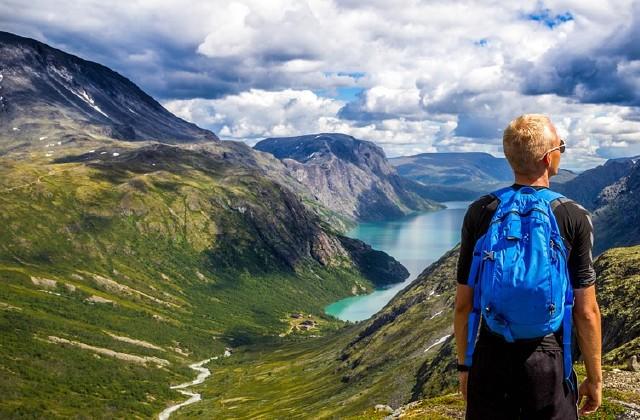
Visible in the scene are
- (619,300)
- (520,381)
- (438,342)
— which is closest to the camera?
(520,381)

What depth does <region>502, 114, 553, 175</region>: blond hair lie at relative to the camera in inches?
438

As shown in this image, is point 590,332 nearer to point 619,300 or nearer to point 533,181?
point 533,181

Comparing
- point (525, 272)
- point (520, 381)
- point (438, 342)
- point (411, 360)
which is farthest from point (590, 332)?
point (438, 342)

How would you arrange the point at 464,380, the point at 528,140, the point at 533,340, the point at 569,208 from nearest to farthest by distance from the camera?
the point at 533,340, the point at 569,208, the point at 528,140, the point at 464,380

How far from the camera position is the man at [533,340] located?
10773 millimetres

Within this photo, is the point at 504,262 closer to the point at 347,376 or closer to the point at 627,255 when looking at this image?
the point at 627,255

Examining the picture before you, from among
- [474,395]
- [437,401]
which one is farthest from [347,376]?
[474,395]

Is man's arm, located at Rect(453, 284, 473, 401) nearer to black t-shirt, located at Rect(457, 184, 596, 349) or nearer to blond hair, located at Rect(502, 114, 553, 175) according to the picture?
black t-shirt, located at Rect(457, 184, 596, 349)

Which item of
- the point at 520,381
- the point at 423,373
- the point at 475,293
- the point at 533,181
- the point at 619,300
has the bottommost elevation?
the point at 423,373

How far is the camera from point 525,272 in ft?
33.2

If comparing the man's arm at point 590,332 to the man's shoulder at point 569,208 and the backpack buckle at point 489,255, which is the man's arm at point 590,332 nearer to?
the man's shoulder at point 569,208

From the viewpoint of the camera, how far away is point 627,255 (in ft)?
305

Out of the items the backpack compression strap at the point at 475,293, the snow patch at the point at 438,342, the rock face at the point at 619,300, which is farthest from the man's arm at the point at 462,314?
the snow patch at the point at 438,342

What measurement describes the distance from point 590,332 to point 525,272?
7.17 ft
